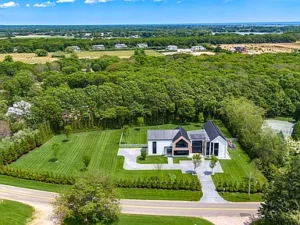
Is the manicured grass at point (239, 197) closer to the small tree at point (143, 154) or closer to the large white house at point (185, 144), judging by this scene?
the large white house at point (185, 144)

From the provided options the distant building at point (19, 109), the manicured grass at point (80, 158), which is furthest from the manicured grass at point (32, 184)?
the distant building at point (19, 109)

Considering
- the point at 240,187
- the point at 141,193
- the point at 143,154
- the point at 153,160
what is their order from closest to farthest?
the point at 141,193 → the point at 240,187 → the point at 143,154 → the point at 153,160

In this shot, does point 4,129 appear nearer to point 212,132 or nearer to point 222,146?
point 212,132

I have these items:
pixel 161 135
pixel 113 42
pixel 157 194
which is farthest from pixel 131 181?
pixel 113 42

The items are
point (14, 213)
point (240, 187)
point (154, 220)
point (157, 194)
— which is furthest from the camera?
point (240, 187)

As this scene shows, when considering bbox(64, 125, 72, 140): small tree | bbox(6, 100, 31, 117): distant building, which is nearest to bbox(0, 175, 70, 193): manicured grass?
bbox(64, 125, 72, 140): small tree

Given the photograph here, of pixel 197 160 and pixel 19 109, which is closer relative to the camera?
pixel 197 160

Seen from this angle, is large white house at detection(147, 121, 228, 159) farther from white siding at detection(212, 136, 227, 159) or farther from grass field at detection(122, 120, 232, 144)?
grass field at detection(122, 120, 232, 144)
